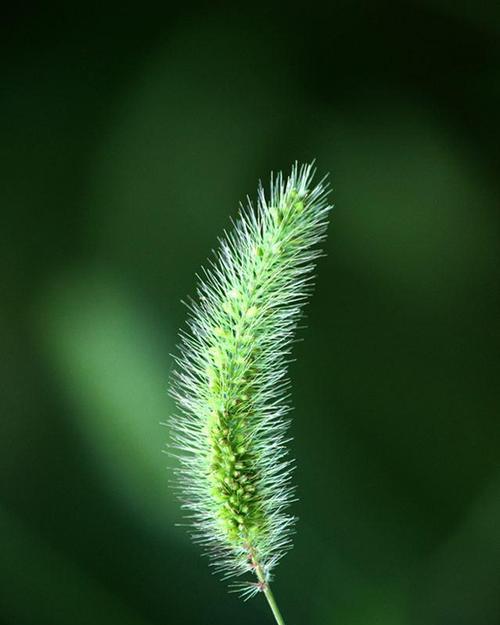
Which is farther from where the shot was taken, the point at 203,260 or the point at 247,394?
the point at 203,260

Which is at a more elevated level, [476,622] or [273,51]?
[273,51]

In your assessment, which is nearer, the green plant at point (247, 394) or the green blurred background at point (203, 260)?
the green plant at point (247, 394)

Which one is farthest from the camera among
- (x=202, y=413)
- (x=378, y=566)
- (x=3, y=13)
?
(x=378, y=566)

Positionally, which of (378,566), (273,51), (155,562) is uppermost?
(273,51)

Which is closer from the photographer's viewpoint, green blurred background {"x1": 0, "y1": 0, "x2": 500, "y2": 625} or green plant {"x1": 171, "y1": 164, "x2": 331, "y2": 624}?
green plant {"x1": 171, "y1": 164, "x2": 331, "y2": 624}

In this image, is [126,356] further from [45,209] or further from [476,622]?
[476,622]

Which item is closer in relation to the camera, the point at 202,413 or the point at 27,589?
the point at 202,413

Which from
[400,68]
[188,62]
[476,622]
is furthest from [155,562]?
[400,68]

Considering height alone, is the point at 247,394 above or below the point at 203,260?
below
